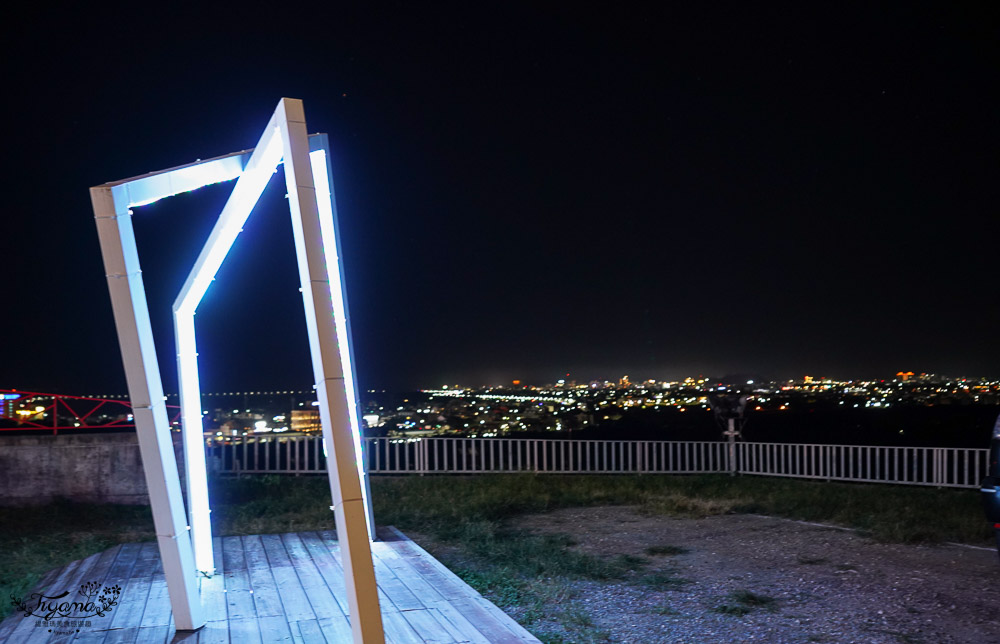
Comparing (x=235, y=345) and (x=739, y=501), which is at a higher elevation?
(x=235, y=345)

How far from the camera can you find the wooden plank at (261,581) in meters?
4.98

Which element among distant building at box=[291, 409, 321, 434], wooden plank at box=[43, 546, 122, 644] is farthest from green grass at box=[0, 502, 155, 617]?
distant building at box=[291, 409, 321, 434]

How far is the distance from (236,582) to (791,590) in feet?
14.1

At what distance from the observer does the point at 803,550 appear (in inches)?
296

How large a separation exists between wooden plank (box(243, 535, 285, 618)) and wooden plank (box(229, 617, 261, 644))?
123mm

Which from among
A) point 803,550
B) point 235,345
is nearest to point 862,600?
point 803,550

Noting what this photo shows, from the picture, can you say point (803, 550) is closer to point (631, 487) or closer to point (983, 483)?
point (983, 483)

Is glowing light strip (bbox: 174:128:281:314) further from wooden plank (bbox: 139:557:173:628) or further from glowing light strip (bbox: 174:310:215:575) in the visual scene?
wooden plank (bbox: 139:557:173:628)

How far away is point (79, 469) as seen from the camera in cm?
1027

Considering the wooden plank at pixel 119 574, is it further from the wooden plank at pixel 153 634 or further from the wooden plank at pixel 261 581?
the wooden plank at pixel 261 581

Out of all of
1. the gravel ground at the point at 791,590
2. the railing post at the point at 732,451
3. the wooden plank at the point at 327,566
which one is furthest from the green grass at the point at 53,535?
the railing post at the point at 732,451

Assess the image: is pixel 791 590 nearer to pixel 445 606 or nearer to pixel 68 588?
pixel 445 606

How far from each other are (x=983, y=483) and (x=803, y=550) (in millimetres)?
2148

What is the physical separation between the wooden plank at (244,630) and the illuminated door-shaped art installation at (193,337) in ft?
0.72
